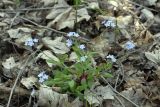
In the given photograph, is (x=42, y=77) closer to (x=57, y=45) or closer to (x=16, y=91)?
(x=16, y=91)

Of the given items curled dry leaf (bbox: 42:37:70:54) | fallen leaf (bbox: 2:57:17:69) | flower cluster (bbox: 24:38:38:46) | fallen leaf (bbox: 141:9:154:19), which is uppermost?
fallen leaf (bbox: 141:9:154:19)

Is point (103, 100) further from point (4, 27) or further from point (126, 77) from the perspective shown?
point (4, 27)

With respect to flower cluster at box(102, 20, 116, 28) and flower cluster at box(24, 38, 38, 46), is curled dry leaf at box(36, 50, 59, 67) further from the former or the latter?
flower cluster at box(102, 20, 116, 28)

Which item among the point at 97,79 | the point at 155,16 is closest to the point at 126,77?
the point at 97,79

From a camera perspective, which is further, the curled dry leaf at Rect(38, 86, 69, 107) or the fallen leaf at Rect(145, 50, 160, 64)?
the fallen leaf at Rect(145, 50, 160, 64)

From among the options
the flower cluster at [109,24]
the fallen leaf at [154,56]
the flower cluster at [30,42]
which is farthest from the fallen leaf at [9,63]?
the fallen leaf at [154,56]

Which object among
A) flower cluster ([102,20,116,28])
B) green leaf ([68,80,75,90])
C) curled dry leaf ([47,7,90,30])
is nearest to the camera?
green leaf ([68,80,75,90])

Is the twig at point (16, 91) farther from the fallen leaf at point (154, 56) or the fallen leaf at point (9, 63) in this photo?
the fallen leaf at point (154, 56)

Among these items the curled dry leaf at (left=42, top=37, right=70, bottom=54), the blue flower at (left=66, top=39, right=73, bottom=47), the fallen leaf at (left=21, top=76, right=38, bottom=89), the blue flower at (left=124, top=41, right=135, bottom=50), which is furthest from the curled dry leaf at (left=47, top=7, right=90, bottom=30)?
the fallen leaf at (left=21, top=76, right=38, bottom=89)
